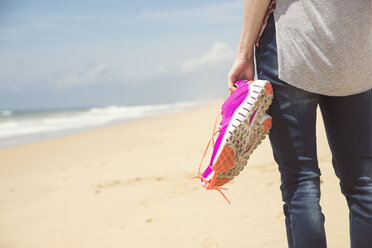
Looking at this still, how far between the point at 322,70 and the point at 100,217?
266cm

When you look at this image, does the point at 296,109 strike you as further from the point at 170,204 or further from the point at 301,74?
the point at 170,204

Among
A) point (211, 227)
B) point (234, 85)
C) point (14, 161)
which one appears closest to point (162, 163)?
point (211, 227)

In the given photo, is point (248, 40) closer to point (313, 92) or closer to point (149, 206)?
point (313, 92)

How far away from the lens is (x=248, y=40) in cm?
139

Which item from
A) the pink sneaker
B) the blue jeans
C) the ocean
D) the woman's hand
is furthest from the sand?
the ocean

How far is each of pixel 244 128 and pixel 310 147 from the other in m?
0.25

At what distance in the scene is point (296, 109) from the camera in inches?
51.9

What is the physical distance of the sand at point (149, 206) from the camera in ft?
9.11

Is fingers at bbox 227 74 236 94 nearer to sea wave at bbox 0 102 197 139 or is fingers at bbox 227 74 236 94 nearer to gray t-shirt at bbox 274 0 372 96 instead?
gray t-shirt at bbox 274 0 372 96

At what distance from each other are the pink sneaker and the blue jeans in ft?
0.16

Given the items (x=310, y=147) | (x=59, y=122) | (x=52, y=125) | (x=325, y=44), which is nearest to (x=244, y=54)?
(x=325, y=44)

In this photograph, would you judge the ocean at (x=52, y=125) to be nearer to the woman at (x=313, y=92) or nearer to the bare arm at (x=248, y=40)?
the bare arm at (x=248, y=40)

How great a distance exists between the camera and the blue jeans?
1.33m

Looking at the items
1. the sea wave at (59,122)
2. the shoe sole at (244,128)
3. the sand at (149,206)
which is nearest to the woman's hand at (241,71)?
the shoe sole at (244,128)
